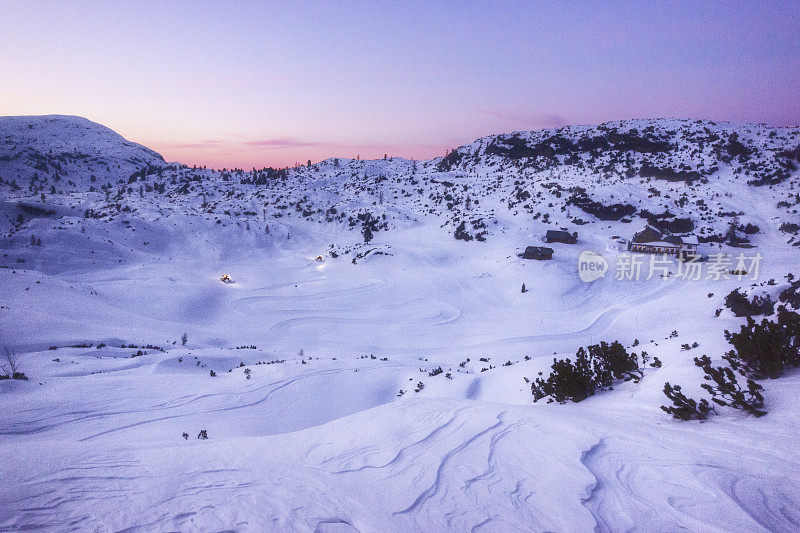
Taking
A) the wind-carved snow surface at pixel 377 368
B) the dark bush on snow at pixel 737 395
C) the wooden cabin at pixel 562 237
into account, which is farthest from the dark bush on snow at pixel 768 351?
the wooden cabin at pixel 562 237

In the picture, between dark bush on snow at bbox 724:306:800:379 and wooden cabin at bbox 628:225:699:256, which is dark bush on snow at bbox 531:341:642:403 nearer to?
dark bush on snow at bbox 724:306:800:379

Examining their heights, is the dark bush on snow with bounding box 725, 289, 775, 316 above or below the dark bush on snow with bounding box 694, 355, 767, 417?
below

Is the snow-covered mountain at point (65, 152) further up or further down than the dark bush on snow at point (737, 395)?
further up

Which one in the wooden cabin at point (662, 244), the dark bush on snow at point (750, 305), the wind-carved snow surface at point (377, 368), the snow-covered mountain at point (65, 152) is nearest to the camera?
the wind-carved snow surface at point (377, 368)

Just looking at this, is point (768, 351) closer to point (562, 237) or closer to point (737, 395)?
point (737, 395)

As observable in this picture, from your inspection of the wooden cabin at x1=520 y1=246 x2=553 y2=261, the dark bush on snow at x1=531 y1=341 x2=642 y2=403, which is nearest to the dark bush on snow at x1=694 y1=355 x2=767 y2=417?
the dark bush on snow at x1=531 y1=341 x2=642 y2=403

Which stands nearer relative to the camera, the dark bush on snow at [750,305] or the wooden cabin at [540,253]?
the dark bush on snow at [750,305]

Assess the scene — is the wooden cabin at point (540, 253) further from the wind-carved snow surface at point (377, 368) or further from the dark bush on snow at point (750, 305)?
the dark bush on snow at point (750, 305)

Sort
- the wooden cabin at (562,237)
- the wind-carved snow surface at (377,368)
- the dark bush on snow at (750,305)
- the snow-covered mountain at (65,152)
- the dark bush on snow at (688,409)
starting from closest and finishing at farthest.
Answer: the wind-carved snow surface at (377,368), the dark bush on snow at (688,409), the dark bush on snow at (750,305), the wooden cabin at (562,237), the snow-covered mountain at (65,152)
